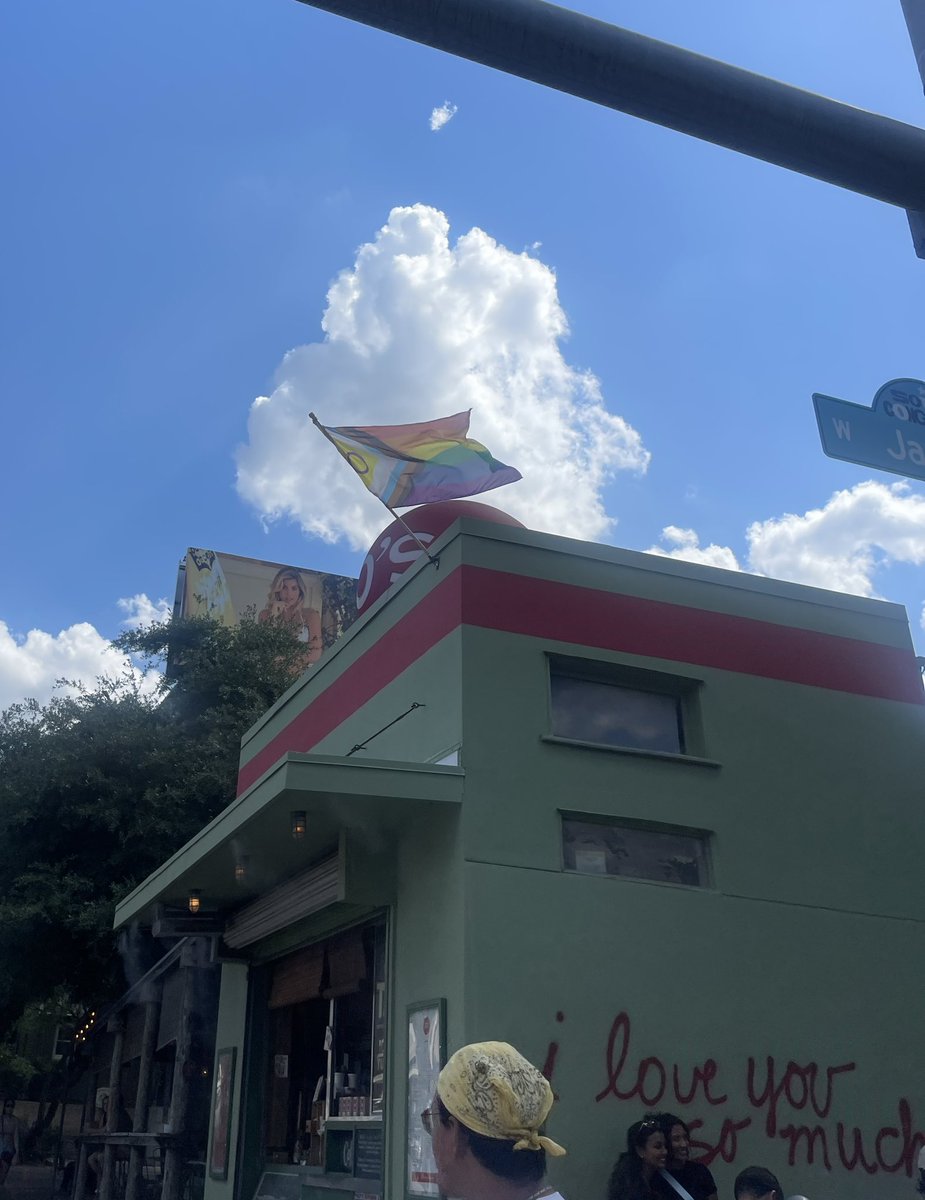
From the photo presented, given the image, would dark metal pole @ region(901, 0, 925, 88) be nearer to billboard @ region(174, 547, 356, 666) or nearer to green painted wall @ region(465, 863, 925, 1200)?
green painted wall @ region(465, 863, 925, 1200)

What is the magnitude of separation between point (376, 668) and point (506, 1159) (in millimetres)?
Result: 8313

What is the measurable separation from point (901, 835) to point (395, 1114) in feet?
16.3

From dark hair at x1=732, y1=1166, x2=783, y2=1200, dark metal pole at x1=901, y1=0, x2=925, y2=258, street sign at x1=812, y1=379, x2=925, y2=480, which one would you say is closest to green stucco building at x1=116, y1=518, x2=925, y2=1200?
dark hair at x1=732, y1=1166, x2=783, y2=1200

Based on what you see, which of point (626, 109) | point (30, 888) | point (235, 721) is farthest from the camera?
point (235, 721)

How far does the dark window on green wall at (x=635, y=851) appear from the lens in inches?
345

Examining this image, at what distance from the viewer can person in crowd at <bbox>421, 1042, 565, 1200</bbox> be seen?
2740 mm

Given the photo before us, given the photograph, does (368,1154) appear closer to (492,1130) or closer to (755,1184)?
(755,1184)

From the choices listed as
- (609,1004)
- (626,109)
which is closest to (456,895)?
(609,1004)

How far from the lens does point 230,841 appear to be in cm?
971

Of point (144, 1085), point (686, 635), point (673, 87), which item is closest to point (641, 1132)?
point (686, 635)

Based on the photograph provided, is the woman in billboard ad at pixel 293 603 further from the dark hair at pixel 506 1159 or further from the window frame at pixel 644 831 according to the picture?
the dark hair at pixel 506 1159

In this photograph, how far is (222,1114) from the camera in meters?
12.4

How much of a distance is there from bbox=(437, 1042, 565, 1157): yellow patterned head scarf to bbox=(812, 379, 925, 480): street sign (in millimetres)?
3041

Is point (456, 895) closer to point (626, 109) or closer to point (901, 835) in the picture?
point (901, 835)
